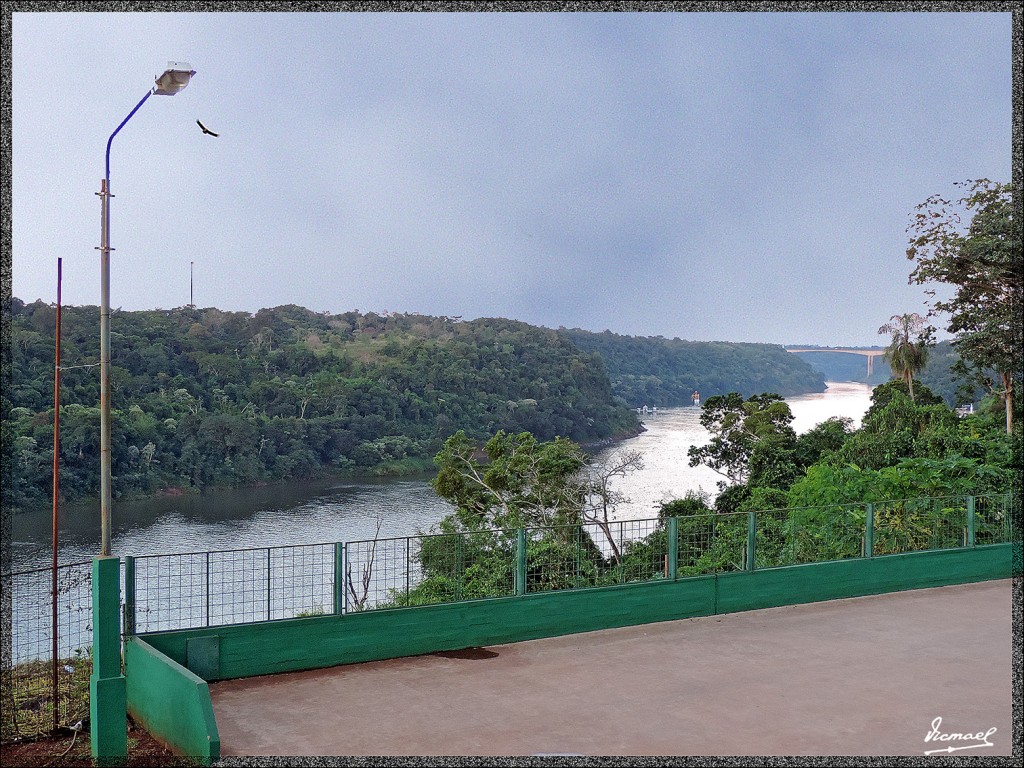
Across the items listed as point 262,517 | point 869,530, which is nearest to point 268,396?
point 262,517

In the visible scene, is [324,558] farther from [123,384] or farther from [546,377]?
[546,377]

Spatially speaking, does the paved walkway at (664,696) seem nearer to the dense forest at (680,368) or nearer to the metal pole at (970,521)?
the metal pole at (970,521)

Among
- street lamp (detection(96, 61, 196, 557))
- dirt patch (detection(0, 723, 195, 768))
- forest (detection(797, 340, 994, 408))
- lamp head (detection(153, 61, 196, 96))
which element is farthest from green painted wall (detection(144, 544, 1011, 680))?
forest (detection(797, 340, 994, 408))

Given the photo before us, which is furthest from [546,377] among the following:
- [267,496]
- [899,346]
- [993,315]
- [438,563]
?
[438,563]

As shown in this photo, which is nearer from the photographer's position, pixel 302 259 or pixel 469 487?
pixel 469 487

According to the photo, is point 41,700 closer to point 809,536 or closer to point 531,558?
point 531,558
